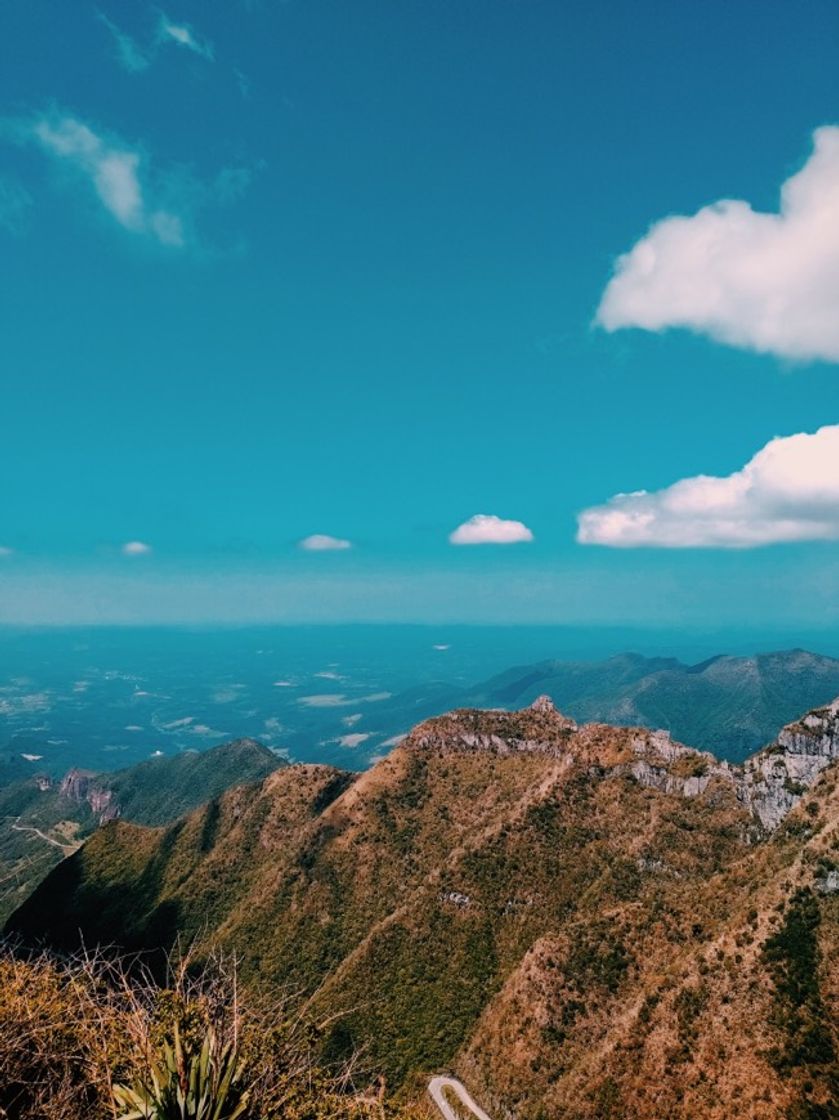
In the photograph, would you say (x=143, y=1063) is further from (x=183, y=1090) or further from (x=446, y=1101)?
(x=446, y=1101)

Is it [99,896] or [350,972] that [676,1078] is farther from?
[99,896]

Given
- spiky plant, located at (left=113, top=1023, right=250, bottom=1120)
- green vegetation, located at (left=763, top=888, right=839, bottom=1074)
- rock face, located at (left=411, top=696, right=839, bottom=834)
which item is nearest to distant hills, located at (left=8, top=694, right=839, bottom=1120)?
green vegetation, located at (left=763, top=888, right=839, bottom=1074)

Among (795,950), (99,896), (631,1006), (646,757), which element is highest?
(646,757)

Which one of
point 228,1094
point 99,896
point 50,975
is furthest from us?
point 99,896

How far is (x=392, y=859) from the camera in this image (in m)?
132

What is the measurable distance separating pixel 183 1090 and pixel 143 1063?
490cm

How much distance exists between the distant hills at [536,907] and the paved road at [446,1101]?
158cm

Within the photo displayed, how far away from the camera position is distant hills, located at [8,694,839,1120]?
6912cm

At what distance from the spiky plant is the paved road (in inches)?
2904

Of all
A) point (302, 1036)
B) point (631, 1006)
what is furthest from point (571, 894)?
point (302, 1036)

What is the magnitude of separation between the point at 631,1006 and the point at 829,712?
5562 cm

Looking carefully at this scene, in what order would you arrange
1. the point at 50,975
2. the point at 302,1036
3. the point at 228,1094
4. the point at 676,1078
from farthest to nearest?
the point at 676,1078, the point at 50,975, the point at 302,1036, the point at 228,1094

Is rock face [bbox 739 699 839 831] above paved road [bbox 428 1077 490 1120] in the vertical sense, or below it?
above

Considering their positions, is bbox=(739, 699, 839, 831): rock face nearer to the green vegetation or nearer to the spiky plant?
the green vegetation
